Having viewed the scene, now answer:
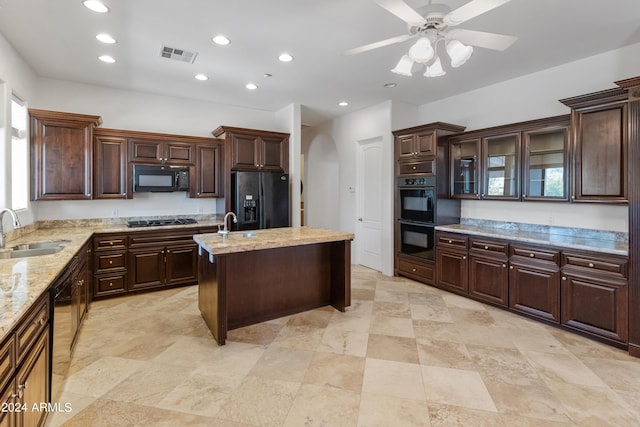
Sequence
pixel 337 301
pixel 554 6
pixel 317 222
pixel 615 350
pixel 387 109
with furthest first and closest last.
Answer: pixel 317 222
pixel 387 109
pixel 337 301
pixel 615 350
pixel 554 6

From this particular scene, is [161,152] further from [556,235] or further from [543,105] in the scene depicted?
[556,235]

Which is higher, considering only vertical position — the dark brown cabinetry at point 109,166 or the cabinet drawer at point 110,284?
the dark brown cabinetry at point 109,166

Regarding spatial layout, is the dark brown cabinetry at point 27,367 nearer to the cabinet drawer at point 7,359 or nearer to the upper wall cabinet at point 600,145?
the cabinet drawer at point 7,359

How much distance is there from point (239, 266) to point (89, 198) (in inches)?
97.6

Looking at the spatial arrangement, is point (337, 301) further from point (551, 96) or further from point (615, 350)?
point (551, 96)

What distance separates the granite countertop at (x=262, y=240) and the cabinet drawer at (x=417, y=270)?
1.80 metres

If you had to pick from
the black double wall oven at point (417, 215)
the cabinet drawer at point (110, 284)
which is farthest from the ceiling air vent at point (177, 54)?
the black double wall oven at point (417, 215)

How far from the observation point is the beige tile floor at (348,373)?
6.74ft

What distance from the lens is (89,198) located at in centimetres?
421

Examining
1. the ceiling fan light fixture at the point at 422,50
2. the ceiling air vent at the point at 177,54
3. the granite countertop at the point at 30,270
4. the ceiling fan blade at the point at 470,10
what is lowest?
the granite countertop at the point at 30,270

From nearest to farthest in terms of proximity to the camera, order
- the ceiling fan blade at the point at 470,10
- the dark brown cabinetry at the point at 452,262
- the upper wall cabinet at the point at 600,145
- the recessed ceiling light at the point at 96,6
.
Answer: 1. the ceiling fan blade at the point at 470,10
2. the recessed ceiling light at the point at 96,6
3. the upper wall cabinet at the point at 600,145
4. the dark brown cabinetry at the point at 452,262

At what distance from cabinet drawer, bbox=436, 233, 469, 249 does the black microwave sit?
382cm

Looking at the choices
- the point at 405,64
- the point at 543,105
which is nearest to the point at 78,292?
the point at 405,64

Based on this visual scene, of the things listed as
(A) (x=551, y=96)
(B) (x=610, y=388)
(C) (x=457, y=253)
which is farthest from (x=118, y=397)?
(A) (x=551, y=96)
